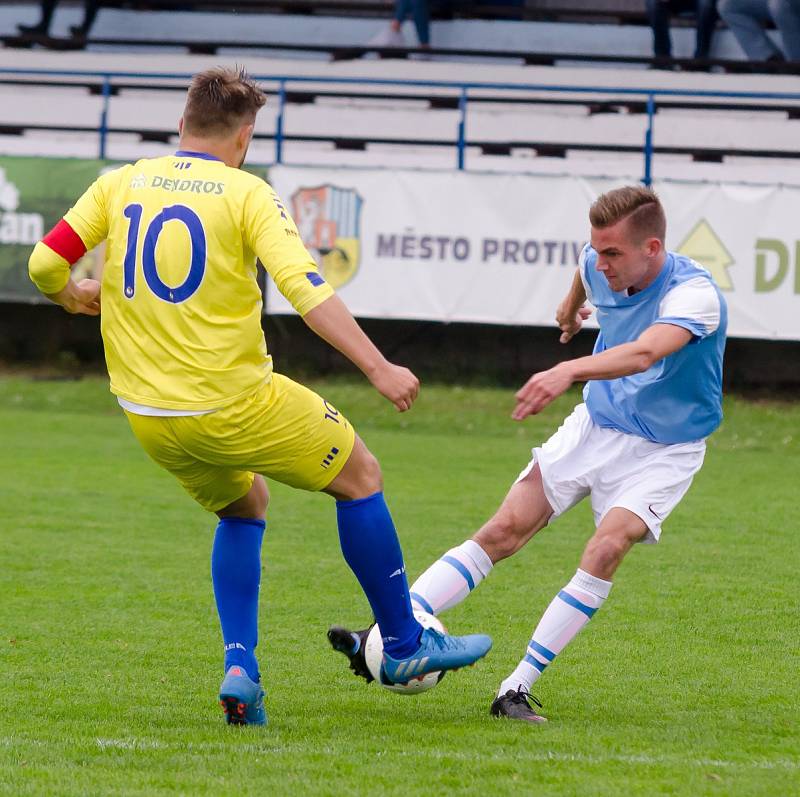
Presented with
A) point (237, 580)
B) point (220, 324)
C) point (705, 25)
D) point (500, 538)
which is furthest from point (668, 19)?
point (220, 324)

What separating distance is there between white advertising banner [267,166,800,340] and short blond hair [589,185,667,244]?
932 cm

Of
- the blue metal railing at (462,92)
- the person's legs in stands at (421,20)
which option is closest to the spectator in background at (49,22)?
the blue metal railing at (462,92)

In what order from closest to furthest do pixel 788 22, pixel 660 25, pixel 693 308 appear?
pixel 693 308, pixel 788 22, pixel 660 25

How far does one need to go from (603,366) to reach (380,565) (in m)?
0.94

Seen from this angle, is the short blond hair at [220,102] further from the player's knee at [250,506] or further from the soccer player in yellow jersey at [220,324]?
the player's knee at [250,506]

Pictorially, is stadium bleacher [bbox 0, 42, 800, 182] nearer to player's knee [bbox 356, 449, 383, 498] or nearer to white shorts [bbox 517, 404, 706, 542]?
white shorts [bbox 517, 404, 706, 542]

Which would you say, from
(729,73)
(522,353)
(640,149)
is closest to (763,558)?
(522,353)

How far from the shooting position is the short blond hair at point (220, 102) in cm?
404

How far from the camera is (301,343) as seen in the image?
1620 centimetres

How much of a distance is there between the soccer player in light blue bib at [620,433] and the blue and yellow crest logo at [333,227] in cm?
925

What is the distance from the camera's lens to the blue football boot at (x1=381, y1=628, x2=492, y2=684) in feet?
14.2

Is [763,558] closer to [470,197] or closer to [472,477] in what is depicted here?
[472,477]

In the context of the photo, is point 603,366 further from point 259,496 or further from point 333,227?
point 333,227

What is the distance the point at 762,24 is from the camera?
18250mm
